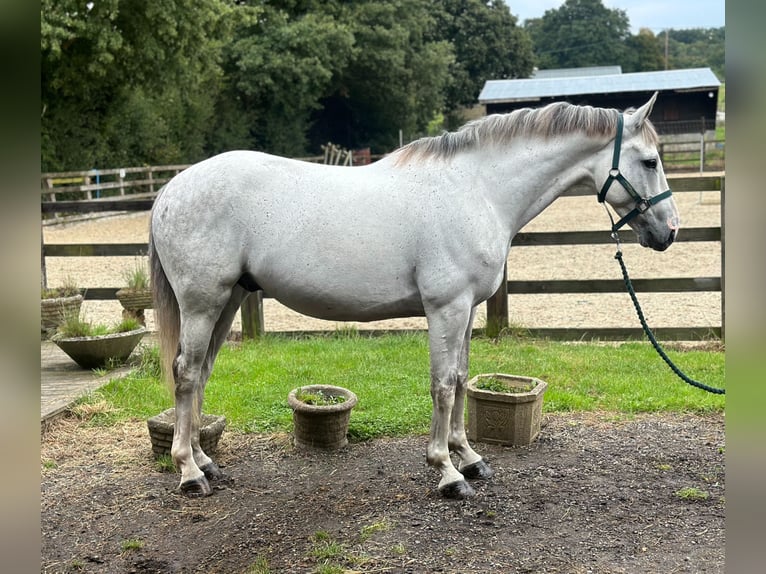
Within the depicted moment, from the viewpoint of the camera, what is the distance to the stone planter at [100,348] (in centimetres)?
514

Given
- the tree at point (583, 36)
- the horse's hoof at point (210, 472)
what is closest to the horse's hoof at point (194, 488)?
the horse's hoof at point (210, 472)

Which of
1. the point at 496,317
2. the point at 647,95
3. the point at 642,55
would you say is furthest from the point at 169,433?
the point at 642,55

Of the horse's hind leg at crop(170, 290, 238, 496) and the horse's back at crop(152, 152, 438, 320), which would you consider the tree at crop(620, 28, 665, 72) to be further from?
the horse's hind leg at crop(170, 290, 238, 496)

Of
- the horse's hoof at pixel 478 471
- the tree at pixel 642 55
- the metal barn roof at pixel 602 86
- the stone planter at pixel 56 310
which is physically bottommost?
the horse's hoof at pixel 478 471

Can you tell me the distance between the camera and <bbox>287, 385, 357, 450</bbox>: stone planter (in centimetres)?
377

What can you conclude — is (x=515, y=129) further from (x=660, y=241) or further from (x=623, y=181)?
(x=660, y=241)

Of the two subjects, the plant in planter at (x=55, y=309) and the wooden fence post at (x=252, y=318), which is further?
the wooden fence post at (x=252, y=318)

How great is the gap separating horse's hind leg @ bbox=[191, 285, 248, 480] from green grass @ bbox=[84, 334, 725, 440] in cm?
42

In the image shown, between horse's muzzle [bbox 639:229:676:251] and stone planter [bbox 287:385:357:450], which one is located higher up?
horse's muzzle [bbox 639:229:676:251]

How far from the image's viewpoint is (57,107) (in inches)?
717

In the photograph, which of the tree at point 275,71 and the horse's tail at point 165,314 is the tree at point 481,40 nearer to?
the tree at point 275,71

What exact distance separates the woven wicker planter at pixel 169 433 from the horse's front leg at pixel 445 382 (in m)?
1.28

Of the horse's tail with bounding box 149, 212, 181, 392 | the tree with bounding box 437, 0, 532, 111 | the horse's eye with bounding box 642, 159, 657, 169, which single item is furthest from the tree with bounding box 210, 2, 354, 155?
the horse's eye with bounding box 642, 159, 657, 169

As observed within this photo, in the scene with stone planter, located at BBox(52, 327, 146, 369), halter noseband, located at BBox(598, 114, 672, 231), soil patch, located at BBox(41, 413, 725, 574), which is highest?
halter noseband, located at BBox(598, 114, 672, 231)
